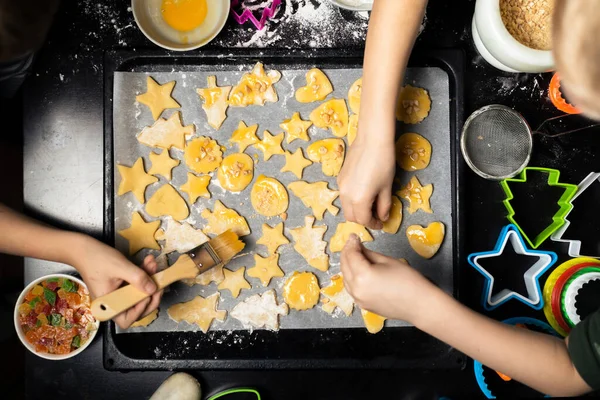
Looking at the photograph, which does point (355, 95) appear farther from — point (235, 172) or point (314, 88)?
point (235, 172)

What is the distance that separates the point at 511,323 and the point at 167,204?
821 mm

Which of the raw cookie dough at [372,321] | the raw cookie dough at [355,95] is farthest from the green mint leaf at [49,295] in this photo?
the raw cookie dough at [355,95]

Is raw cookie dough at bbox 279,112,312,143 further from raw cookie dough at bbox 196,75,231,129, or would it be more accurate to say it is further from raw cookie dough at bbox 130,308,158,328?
raw cookie dough at bbox 130,308,158,328

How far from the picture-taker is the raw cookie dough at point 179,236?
1.13 meters

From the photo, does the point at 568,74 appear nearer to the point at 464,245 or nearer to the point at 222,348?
the point at 464,245

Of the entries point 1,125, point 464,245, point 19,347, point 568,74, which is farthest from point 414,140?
point 19,347

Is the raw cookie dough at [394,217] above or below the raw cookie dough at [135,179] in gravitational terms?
below

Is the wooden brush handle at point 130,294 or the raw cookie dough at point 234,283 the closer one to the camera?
the wooden brush handle at point 130,294

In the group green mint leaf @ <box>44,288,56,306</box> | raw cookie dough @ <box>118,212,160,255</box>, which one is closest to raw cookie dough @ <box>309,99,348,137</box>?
raw cookie dough @ <box>118,212,160,255</box>

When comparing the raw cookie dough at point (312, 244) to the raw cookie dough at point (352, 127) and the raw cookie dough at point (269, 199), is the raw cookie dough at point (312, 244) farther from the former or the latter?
the raw cookie dough at point (352, 127)

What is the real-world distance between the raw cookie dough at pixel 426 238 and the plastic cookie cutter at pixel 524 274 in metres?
0.08

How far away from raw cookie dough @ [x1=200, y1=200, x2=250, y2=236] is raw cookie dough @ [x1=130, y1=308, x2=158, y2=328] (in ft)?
0.71

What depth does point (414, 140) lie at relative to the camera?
3.76 ft

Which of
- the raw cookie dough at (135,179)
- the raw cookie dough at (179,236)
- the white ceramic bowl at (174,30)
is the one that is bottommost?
the raw cookie dough at (179,236)
